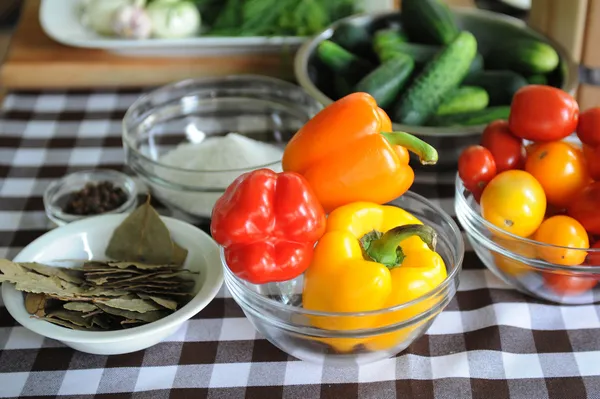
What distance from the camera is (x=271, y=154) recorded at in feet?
4.02

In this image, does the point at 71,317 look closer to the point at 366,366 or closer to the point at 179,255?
the point at 179,255

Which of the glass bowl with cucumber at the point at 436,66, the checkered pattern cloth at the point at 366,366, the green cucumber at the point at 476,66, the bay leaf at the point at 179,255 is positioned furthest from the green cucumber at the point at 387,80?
the bay leaf at the point at 179,255

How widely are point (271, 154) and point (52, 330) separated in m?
0.49

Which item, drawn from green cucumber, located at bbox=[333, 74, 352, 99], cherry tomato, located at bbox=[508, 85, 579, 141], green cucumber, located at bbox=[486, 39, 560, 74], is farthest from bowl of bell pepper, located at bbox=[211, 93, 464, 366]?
green cucumber, located at bbox=[486, 39, 560, 74]

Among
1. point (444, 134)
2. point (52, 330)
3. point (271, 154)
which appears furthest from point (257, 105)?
point (52, 330)

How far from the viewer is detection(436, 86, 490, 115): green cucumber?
4.28 feet

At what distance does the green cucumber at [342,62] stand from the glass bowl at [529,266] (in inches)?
18.1

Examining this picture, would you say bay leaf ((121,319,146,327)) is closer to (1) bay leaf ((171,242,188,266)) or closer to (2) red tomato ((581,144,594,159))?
(1) bay leaf ((171,242,188,266))

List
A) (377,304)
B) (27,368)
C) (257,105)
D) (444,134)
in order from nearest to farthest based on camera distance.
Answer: (377,304), (27,368), (444,134), (257,105)

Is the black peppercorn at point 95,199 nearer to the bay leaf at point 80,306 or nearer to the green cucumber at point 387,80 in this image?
the bay leaf at point 80,306

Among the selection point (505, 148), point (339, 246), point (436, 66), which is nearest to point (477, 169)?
point (505, 148)

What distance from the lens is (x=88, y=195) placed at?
120 cm

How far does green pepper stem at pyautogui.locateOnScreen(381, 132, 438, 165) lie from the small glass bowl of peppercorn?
49cm

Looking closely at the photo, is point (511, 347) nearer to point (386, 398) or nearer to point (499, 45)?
point (386, 398)
